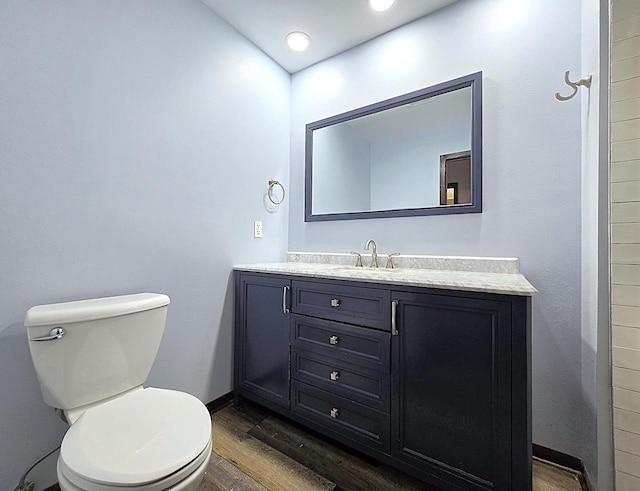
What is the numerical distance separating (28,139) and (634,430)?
91.6 inches

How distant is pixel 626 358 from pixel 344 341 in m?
0.99

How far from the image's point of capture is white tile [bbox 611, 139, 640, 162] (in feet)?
3.04

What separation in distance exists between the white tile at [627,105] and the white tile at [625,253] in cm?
41

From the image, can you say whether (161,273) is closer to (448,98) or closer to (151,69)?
(151,69)

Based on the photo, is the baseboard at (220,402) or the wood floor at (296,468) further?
the baseboard at (220,402)

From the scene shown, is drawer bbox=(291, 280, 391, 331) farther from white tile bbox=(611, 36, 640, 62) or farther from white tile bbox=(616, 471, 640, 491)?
white tile bbox=(611, 36, 640, 62)

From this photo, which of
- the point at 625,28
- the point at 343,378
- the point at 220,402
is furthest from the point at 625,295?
the point at 220,402

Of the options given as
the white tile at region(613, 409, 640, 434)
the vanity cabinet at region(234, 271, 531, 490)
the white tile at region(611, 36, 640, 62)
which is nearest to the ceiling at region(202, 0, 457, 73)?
the white tile at region(611, 36, 640, 62)

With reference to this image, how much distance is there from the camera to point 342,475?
1.32m

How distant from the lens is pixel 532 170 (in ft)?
4.75

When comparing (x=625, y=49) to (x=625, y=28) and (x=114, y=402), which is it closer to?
(x=625, y=28)

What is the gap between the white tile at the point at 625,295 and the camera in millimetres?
922

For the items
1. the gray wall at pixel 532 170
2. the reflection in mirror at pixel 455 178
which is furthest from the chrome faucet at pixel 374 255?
the reflection in mirror at pixel 455 178

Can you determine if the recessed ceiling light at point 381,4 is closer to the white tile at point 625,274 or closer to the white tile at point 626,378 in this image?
the white tile at point 625,274
